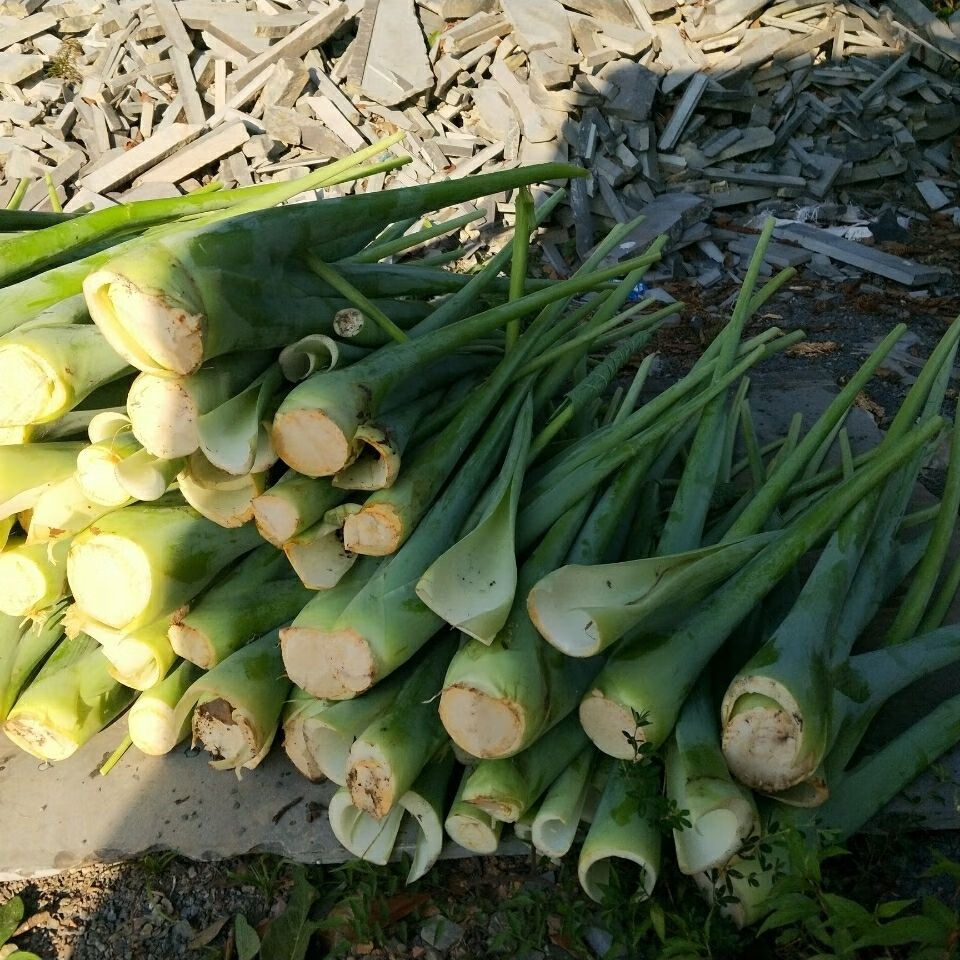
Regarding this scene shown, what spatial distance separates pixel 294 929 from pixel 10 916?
0.71 m

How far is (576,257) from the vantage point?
5.98 meters

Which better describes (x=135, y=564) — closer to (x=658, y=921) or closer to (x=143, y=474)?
(x=143, y=474)

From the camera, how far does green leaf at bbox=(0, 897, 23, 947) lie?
6.86ft

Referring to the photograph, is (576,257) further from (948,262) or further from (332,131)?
(948,262)

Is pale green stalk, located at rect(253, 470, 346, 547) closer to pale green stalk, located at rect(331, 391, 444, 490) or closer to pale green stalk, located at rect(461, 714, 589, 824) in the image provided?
pale green stalk, located at rect(331, 391, 444, 490)

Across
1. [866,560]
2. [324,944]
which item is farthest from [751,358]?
[324,944]

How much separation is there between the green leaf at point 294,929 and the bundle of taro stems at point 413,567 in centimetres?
16

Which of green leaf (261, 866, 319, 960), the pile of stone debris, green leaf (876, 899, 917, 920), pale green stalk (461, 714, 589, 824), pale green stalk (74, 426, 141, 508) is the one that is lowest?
the pile of stone debris

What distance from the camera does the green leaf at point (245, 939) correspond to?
1.97 m

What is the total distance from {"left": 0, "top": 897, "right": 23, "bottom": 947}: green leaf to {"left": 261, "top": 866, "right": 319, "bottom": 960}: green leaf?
62 centimetres

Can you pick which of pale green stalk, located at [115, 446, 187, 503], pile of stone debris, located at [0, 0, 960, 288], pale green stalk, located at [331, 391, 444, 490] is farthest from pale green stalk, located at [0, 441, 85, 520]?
pile of stone debris, located at [0, 0, 960, 288]

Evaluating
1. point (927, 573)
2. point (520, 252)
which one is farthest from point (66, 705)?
point (927, 573)

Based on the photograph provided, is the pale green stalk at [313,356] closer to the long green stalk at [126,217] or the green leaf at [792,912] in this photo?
the long green stalk at [126,217]

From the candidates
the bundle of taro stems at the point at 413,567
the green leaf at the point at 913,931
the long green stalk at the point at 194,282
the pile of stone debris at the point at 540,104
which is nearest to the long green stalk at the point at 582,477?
the bundle of taro stems at the point at 413,567
